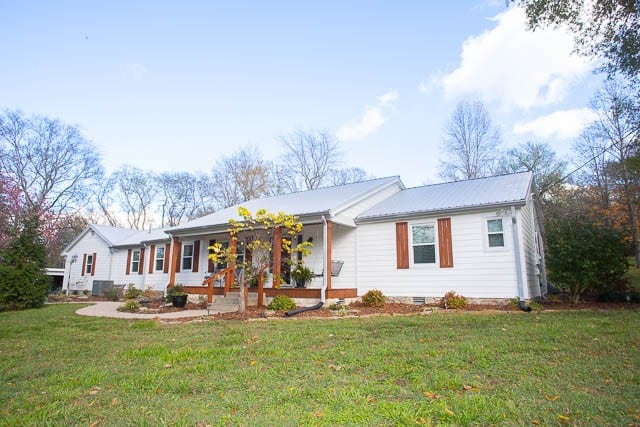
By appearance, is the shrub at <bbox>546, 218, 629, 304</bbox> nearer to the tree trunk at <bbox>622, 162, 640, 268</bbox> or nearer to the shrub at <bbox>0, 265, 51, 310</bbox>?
the tree trunk at <bbox>622, 162, 640, 268</bbox>

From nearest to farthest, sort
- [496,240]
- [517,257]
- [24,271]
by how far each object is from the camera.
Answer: [517,257] → [496,240] → [24,271]

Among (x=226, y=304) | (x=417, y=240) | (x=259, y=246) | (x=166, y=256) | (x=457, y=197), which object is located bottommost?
(x=226, y=304)

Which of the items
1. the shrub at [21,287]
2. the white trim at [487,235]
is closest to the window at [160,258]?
the shrub at [21,287]

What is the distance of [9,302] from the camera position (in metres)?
13.0

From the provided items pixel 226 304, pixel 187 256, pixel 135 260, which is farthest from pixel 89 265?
pixel 226 304

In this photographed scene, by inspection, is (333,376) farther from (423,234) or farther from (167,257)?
(167,257)

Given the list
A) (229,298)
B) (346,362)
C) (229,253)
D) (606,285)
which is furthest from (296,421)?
(606,285)

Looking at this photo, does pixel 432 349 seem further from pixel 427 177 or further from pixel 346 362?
pixel 427 177

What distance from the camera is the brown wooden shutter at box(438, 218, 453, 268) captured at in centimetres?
1122

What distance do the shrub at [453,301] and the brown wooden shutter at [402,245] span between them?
5.15ft

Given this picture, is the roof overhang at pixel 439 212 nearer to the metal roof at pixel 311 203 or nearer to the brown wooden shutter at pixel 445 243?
the brown wooden shutter at pixel 445 243

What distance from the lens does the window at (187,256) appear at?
17406mm

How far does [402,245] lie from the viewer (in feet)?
39.5

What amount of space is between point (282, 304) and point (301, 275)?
1761 mm
